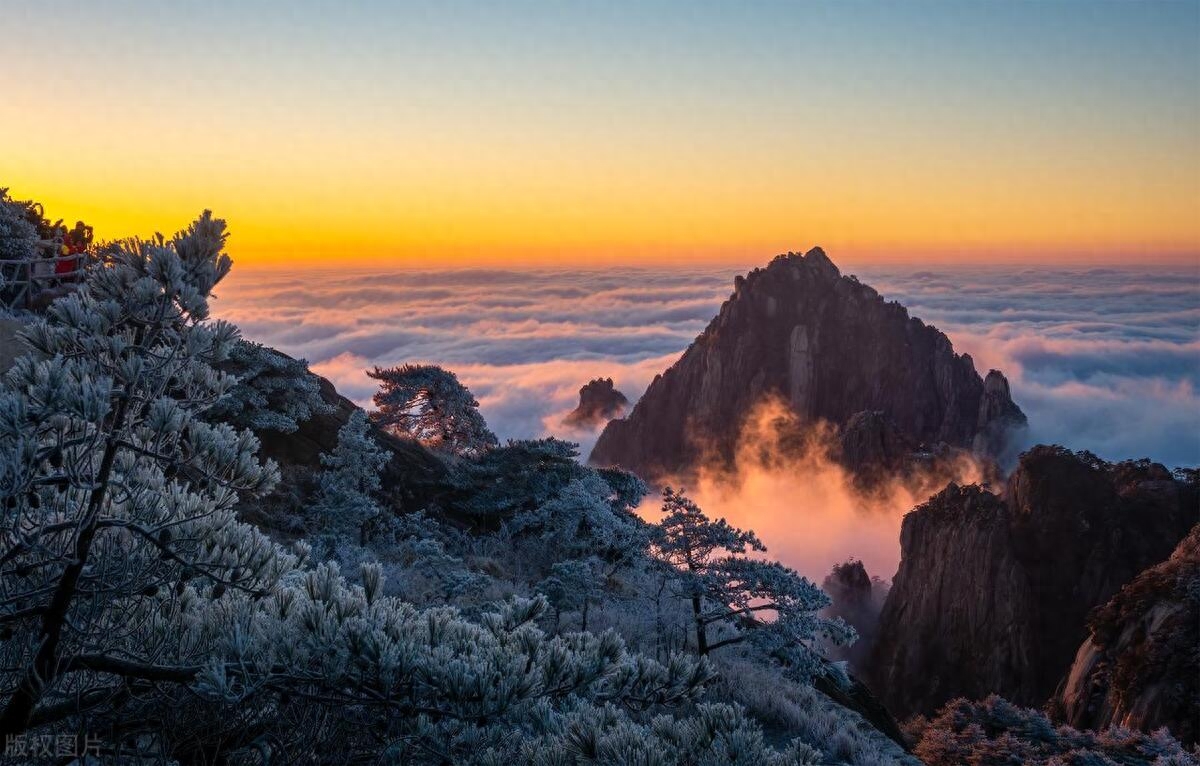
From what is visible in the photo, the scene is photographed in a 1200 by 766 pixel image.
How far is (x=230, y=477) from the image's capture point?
524 cm

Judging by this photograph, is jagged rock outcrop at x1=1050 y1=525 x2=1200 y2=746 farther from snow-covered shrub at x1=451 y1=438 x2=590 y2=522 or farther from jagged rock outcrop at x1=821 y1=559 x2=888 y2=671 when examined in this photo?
jagged rock outcrop at x1=821 y1=559 x2=888 y2=671

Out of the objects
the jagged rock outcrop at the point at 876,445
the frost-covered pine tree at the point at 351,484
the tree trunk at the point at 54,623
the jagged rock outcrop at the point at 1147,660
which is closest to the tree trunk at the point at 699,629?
Answer: the frost-covered pine tree at the point at 351,484

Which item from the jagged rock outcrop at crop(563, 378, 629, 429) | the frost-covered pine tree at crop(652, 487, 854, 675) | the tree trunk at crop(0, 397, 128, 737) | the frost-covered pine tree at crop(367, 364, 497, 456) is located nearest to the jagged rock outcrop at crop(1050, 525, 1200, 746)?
the frost-covered pine tree at crop(652, 487, 854, 675)

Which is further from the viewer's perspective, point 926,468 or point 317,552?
point 926,468

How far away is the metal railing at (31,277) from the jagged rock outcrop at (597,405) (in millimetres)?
154515

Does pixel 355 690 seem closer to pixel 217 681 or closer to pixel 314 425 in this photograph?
pixel 217 681

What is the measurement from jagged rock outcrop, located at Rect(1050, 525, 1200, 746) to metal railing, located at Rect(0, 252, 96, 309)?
3676cm

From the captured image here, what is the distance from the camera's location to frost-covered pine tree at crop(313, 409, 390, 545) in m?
18.8

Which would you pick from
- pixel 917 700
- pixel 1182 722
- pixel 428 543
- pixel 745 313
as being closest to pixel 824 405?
pixel 745 313

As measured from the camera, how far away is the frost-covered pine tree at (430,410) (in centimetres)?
3272

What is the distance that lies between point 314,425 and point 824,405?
136523 millimetres

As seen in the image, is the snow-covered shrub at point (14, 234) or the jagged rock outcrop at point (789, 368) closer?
the snow-covered shrub at point (14, 234)

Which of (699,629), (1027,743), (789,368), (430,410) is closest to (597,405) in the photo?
(789,368)

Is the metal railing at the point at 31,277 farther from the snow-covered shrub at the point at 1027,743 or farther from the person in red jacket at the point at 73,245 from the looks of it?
the snow-covered shrub at the point at 1027,743
